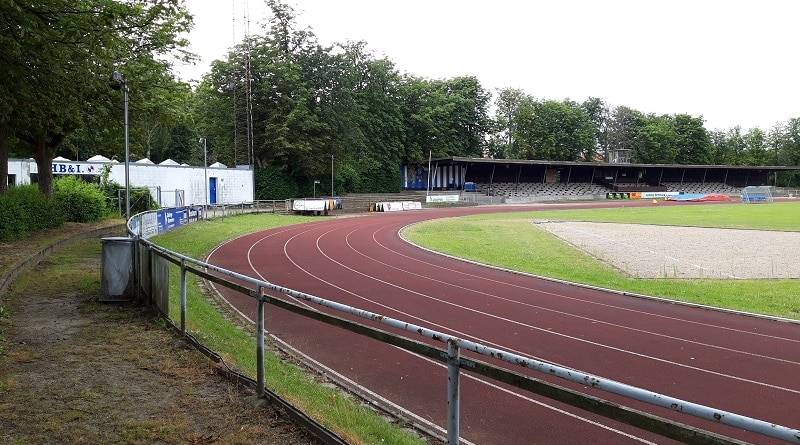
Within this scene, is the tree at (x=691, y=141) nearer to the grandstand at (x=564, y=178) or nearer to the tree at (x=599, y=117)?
the grandstand at (x=564, y=178)

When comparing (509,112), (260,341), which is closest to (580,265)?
(260,341)

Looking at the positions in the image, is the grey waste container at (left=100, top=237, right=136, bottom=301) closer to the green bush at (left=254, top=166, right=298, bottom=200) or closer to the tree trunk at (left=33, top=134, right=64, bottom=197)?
the tree trunk at (left=33, top=134, right=64, bottom=197)

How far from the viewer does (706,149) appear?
4513 inches

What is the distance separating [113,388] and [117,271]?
457cm

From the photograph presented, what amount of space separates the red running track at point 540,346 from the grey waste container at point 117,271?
2.52 meters

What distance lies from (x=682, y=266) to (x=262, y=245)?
16095 mm

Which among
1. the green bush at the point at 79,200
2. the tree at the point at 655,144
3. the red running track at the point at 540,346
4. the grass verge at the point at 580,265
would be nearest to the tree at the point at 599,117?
the tree at the point at 655,144

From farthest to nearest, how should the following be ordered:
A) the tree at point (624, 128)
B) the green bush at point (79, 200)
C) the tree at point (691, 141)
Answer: the tree at point (624, 128), the tree at point (691, 141), the green bush at point (79, 200)

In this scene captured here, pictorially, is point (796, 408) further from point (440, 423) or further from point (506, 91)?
point (506, 91)

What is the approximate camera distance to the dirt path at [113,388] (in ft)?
15.9

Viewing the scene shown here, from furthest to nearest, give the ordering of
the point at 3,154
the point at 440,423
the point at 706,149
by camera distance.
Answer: the point at 706,149, the point at 3,154, the point at 440,423

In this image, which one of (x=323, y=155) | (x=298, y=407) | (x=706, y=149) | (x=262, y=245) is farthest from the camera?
(x=706, y=149)

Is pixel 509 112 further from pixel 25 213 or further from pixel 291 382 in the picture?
pixel 291 382

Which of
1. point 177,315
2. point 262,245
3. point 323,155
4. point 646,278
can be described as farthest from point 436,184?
point 177,315
